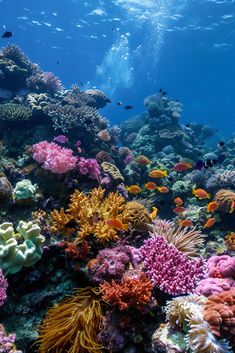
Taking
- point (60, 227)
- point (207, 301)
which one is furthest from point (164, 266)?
point (60, 227)

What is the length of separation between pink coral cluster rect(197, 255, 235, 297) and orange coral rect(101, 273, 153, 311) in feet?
2.59

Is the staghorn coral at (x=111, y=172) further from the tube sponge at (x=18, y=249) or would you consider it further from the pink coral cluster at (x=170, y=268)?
the tube sponge at (x=18, y=249)

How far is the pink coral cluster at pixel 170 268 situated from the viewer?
4.11 m

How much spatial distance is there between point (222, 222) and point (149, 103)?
37.6ft

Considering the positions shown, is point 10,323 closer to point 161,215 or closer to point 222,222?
point 222,222

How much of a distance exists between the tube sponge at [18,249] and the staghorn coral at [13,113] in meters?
5.97

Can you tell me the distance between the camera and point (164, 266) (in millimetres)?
4305

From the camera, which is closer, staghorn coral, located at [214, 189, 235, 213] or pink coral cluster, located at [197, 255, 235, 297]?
pink coral cluster, located at [197, 255, 235, 297]

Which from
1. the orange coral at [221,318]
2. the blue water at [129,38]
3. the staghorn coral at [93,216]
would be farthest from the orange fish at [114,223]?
the blue water at [129,38]

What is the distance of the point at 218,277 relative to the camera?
435cm

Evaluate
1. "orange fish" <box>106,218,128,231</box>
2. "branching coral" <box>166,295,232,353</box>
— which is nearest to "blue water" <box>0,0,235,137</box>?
"orange fish" <box>106,218,128,231</box>

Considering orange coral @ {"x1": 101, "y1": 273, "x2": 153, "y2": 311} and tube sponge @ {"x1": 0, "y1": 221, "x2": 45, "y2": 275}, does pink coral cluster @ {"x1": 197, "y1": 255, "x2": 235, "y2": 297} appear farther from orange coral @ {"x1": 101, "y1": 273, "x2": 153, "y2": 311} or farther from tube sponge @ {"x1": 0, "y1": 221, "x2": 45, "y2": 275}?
tube sponge @ {"x1": 0, "y1": 221, "x2": 45, "y2": 275}

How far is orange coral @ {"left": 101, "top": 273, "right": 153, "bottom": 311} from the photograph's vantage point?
3725mm

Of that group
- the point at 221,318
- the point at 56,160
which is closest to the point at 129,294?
the point at 221,318
